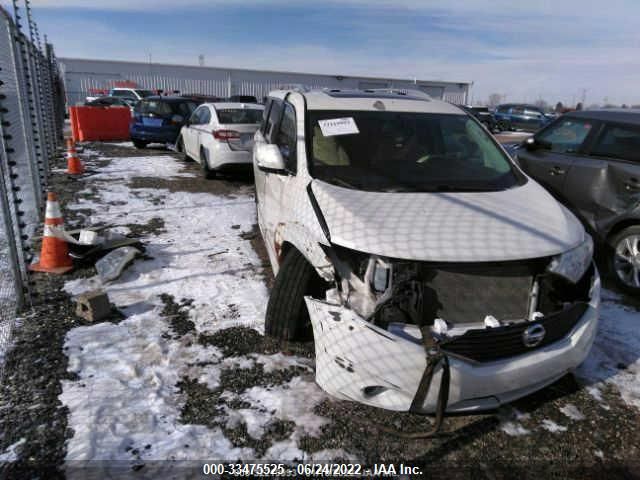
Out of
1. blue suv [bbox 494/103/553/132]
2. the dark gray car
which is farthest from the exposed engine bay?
blue suv [bbox 494/103/553/132]

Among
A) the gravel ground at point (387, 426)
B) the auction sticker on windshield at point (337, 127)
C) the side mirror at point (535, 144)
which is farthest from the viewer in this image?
the side mirror at point (535, 144)

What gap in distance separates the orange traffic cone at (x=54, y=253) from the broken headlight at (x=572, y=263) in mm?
4436

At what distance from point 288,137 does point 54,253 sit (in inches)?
106

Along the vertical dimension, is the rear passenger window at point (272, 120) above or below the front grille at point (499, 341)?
above

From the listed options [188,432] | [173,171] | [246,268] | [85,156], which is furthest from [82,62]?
[188,432]

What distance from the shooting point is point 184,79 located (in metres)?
36.8

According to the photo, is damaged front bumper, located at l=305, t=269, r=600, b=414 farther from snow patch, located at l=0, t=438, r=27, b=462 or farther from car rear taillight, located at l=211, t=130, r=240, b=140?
car rear taillight, located at l=211, t=130, r=240, b=140

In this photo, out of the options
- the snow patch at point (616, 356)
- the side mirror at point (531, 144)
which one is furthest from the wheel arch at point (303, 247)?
the side mirror at point (531, 144)

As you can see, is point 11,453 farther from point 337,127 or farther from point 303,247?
point 337,127

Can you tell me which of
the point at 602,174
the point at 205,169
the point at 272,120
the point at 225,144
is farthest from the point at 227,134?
the point at 602,174

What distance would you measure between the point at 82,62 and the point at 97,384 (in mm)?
37067

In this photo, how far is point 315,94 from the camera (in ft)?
14.7

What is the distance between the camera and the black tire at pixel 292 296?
3230 millimetres

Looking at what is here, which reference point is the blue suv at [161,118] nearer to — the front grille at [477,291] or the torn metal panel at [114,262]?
the torn metal panel at [114,262]
